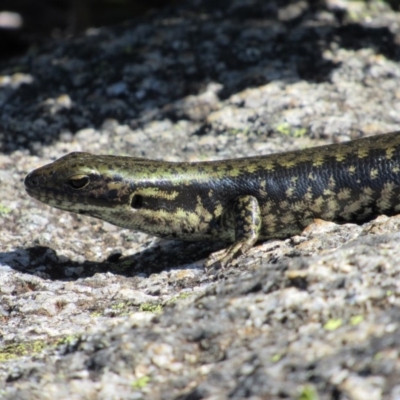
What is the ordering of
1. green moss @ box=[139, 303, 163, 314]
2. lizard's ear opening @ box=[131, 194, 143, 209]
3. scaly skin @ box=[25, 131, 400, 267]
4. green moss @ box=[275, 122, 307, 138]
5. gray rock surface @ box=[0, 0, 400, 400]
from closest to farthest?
gray rock surface @ box=[0, 0, 400, 400]
green moss @ box=[139, 303, 163, 314]
scaly skin @ box=[25, 131, 400, 267]
lizard's ear opening @ box=[131, 194, 143, 209]
green moss @ box=[275, 122, 307, 138]

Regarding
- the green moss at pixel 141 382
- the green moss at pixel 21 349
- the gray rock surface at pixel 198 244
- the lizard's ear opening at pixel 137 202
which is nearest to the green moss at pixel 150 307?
the gray rock surface at pixel 198 244

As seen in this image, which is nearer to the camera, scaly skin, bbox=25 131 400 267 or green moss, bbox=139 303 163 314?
green moss, bbox=139 303 163 314

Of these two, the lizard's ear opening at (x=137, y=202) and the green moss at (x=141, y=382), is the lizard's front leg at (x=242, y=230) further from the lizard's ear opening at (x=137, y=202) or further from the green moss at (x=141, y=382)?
the green moss at (x=141, y=382)

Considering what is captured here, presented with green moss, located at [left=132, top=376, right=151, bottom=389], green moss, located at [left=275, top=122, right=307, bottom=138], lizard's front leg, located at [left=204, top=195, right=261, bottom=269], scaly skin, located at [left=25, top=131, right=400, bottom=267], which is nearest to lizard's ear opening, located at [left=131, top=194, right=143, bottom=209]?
scaly skin, located at [left=25, top=131, right=400, bottom=267]

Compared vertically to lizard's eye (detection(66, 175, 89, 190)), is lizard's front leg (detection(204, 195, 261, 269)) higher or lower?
lower

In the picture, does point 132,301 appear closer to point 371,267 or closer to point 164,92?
point 371,267

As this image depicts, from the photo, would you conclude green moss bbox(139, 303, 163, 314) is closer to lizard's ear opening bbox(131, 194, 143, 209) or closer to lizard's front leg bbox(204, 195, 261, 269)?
lizard's front leg bbox(204, 195, 261, 269)

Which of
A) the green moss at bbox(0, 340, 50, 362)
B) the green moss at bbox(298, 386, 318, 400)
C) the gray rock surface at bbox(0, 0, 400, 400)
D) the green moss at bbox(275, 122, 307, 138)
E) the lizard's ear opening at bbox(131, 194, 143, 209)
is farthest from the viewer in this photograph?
the green moss at bbox(275, 122, 307, 138)
